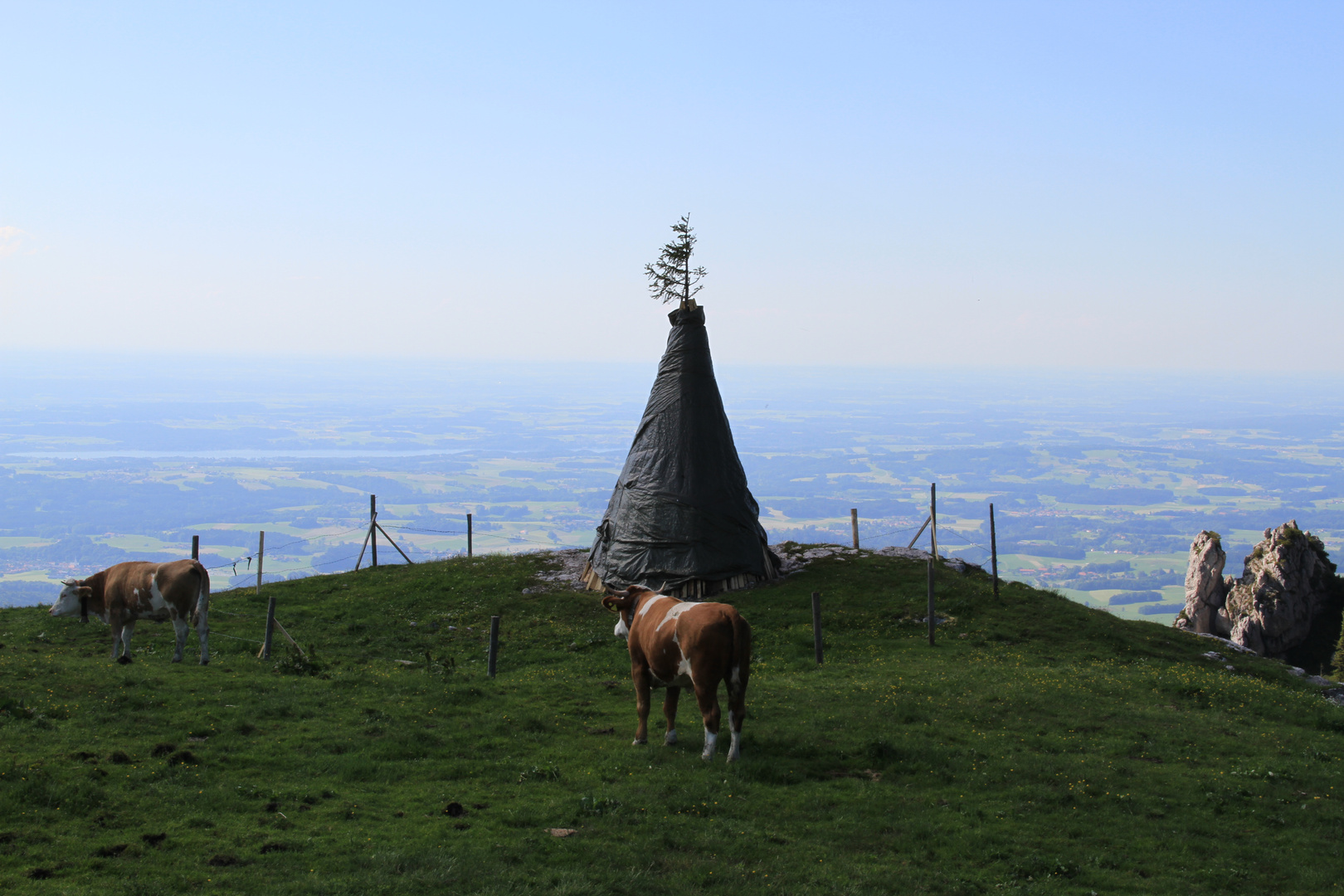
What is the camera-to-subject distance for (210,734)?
13.8m

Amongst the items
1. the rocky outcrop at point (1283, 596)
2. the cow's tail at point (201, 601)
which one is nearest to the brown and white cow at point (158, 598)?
the cow's tail at point (201, 601)

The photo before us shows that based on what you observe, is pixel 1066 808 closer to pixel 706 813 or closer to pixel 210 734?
pixel 706 813

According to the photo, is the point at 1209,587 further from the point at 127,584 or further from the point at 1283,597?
the point at 127,584

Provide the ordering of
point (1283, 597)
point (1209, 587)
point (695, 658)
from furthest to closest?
point (1209, 587), point (1283, 597), point (695, 658)

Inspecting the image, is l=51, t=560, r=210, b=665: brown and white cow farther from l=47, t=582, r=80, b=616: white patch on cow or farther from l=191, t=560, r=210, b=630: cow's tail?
l=47, t=582, r=80, b=616: white patch on cow

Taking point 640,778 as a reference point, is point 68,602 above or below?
above

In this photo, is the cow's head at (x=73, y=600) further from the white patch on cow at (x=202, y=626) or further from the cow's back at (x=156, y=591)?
the white patch on cow at (x=202, y=626)

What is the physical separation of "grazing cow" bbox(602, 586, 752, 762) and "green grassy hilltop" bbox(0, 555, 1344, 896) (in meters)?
0.61

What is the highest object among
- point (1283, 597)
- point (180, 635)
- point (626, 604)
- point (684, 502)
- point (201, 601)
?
point (684, 502)

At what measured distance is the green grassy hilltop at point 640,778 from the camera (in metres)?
9.55

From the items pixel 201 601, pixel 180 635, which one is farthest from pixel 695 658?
pixel 180 635

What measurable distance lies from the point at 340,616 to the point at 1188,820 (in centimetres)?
2329

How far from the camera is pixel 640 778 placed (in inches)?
488

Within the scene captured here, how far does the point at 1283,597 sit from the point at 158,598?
5103 cm
